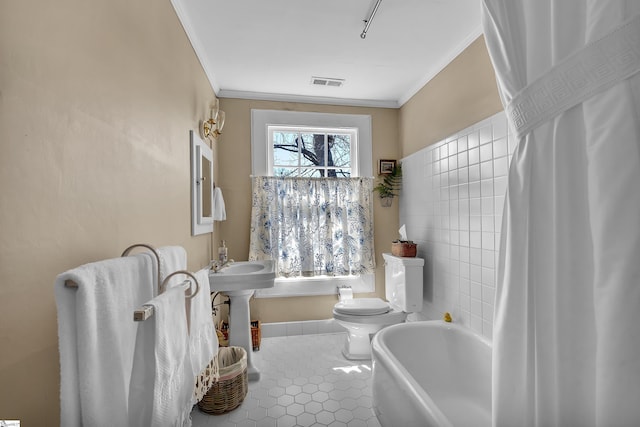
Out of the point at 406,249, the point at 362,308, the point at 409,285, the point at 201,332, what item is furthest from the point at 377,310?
the point at 201,332

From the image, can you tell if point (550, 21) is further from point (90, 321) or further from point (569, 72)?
point (90, 321)

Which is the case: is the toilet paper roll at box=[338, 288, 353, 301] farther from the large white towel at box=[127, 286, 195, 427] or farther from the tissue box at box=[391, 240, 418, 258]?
the large white towel at box=[127, 286, 195, 427]

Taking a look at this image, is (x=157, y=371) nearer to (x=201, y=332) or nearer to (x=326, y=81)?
(x=201, y=332)

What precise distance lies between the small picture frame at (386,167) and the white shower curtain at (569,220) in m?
2.47

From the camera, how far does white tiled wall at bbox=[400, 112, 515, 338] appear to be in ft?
5.90

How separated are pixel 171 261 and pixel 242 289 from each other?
3.07ft

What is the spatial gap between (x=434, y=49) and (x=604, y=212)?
219 cm

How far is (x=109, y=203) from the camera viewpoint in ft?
3.39

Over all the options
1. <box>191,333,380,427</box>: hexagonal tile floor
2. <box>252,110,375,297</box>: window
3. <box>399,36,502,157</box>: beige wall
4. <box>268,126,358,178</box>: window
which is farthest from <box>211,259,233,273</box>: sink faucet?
<box>399,36,502,157</box>: beige wall

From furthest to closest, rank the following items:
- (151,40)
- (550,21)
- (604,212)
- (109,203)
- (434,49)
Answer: (434,49)
(151,40)
(109,203)
(550,21)
(604,212)

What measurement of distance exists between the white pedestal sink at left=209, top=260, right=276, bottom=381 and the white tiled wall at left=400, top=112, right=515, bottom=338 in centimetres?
133

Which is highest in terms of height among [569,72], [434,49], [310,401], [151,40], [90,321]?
[434,49]

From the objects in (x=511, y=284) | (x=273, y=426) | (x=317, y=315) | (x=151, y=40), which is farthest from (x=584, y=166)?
(x=317, y=315)

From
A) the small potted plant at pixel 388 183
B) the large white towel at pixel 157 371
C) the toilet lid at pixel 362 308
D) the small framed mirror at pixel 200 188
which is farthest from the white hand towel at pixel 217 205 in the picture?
the large white towel at pixel 157 371
